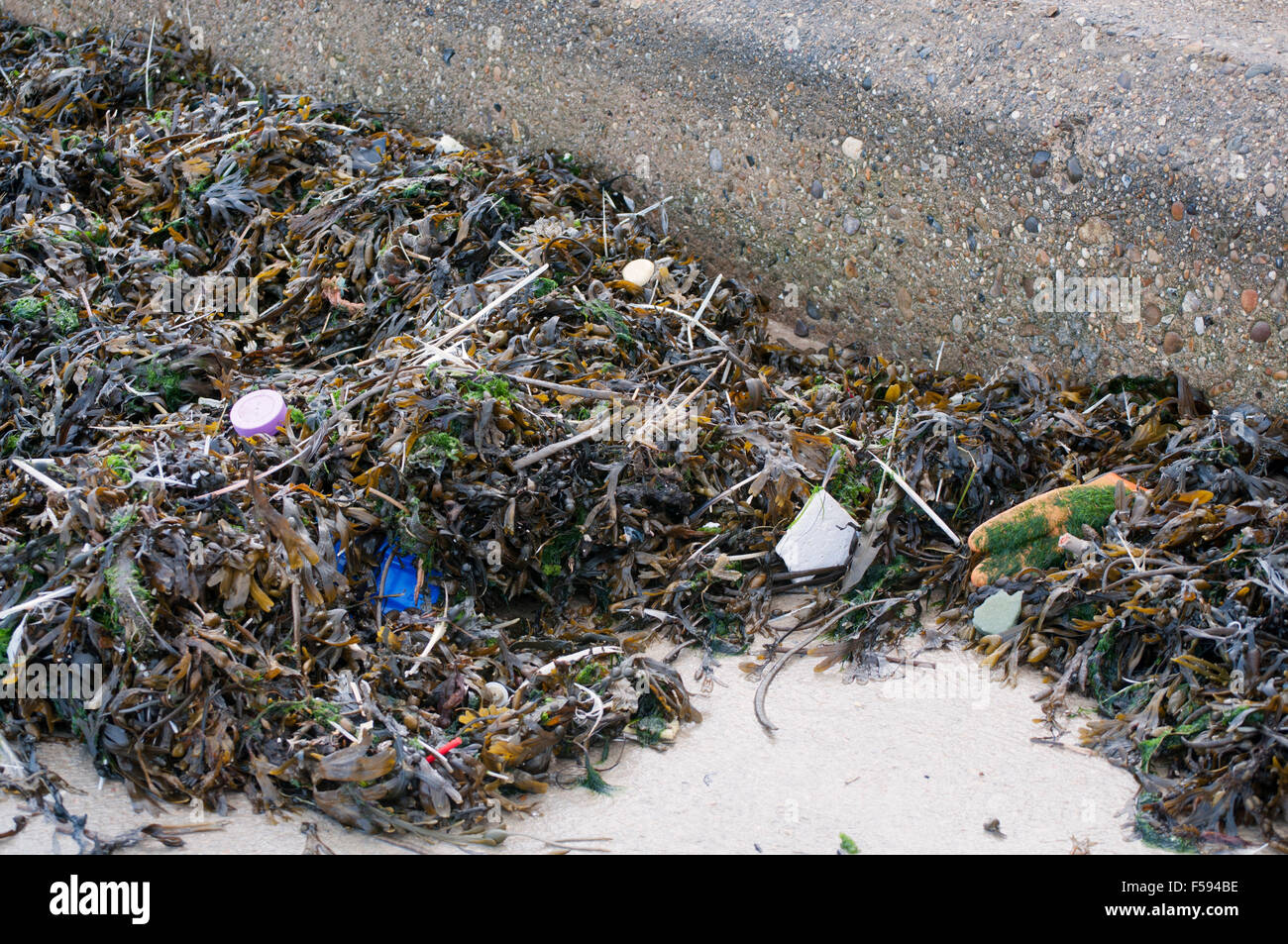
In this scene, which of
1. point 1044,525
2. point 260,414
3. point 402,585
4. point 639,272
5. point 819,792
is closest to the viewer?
point 819,792

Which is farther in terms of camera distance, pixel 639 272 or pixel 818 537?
pixel 639 272

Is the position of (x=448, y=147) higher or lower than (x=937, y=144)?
lower

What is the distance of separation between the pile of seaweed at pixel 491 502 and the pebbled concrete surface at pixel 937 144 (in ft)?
0.63

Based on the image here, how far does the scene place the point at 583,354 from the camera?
10.2 feet

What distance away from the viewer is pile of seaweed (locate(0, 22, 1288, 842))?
6.88ft

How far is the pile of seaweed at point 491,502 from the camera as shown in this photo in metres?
2.10

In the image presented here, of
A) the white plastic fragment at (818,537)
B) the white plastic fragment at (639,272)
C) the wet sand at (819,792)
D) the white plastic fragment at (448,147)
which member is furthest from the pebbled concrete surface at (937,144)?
the wet sand at (819,792)

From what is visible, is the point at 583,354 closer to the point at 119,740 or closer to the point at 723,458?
the point at 723,458

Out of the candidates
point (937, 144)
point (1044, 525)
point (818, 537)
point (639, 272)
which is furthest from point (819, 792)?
point (937, 144)

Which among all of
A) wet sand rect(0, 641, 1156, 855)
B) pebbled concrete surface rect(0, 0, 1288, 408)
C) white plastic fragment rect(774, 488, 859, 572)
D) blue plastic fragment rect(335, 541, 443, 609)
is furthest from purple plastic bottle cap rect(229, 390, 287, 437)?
pebbled concrete surface rect(0, 0, 1288, 408)

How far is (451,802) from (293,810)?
0.31 metres

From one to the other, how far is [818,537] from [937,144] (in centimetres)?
150

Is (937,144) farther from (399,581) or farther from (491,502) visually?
(399,581)

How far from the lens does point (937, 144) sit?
335 cm
